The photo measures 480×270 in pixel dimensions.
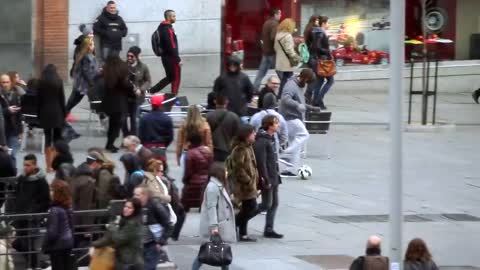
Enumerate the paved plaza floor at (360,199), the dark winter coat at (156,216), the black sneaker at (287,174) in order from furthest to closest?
the black sneaker at (287,174)
the paved plaza floor at (360,199)
the dark winter coat at (156,216)

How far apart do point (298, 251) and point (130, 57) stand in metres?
7.39

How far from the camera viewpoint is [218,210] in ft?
50.4

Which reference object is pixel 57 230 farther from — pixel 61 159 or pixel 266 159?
pixel 266 159

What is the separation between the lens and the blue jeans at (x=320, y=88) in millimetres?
26734

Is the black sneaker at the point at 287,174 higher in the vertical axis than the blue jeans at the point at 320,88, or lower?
lower

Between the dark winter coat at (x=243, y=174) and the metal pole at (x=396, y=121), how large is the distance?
4.69 m

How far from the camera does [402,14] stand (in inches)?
483

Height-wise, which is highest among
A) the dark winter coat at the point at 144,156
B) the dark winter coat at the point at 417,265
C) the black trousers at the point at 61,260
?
the dark winter coat at the point at 144,156

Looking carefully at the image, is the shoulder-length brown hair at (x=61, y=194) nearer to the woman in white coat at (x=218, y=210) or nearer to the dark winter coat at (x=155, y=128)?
the woman in white coat at (x=218, y=210)

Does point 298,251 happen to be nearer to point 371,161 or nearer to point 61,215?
point 61,215

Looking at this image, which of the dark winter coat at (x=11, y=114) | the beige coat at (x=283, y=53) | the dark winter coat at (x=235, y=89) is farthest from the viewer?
the beige coat at (x=283, y=53)

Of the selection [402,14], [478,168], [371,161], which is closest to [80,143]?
[371,161]

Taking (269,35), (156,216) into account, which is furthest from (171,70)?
(156,216)

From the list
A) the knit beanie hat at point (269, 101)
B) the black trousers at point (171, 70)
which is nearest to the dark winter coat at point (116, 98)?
the knit beanie hat at point (269, 101)
